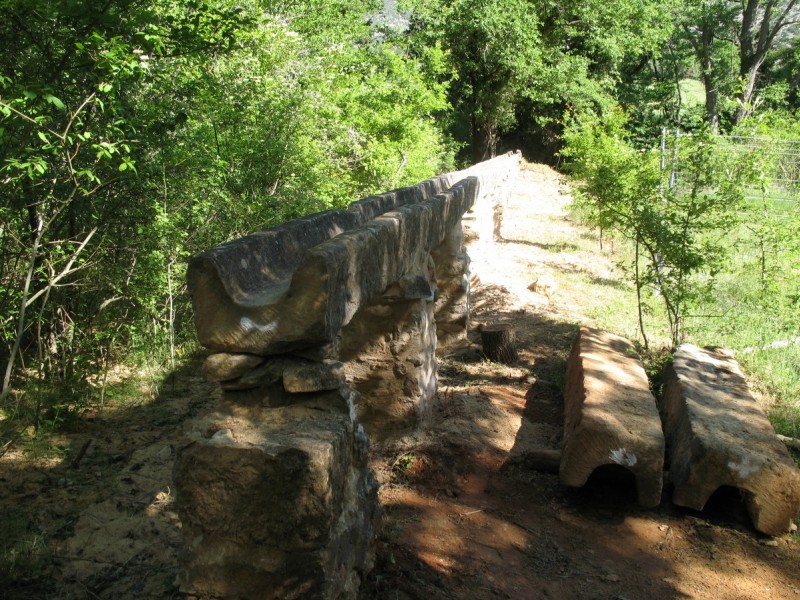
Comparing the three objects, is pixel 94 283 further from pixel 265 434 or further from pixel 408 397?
pixel 265 434

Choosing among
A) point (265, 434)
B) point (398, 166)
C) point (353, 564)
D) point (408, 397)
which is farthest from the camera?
point (398, 166)

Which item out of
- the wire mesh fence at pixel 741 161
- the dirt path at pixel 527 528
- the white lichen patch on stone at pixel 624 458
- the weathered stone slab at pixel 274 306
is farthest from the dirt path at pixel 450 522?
the wire mesh fence at pixel 741 161

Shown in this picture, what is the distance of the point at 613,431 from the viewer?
4285mm

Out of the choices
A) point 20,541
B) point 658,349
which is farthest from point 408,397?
point 658,349

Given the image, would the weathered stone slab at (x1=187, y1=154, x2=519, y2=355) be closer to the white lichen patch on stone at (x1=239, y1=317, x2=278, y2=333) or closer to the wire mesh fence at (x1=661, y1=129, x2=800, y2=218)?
the white lichen patch on stone at (x1=239, y1=317, x2=278, y2=333)

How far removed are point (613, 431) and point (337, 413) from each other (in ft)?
7.06

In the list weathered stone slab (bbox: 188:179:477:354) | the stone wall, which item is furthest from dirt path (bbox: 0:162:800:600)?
weathered stone slab (bbox: 188:179:477:354)

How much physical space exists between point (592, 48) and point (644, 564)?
19.2m

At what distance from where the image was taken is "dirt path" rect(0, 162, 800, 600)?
3438mm

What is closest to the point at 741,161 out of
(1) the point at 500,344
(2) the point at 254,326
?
(1) the point at 500,344

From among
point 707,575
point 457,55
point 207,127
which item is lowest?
point 707,575

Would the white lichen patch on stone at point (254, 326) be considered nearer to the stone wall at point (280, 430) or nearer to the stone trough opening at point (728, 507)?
the stone wall at point (280, 430)

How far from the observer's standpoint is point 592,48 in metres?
20.4

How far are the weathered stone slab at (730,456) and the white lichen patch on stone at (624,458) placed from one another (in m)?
0.37
